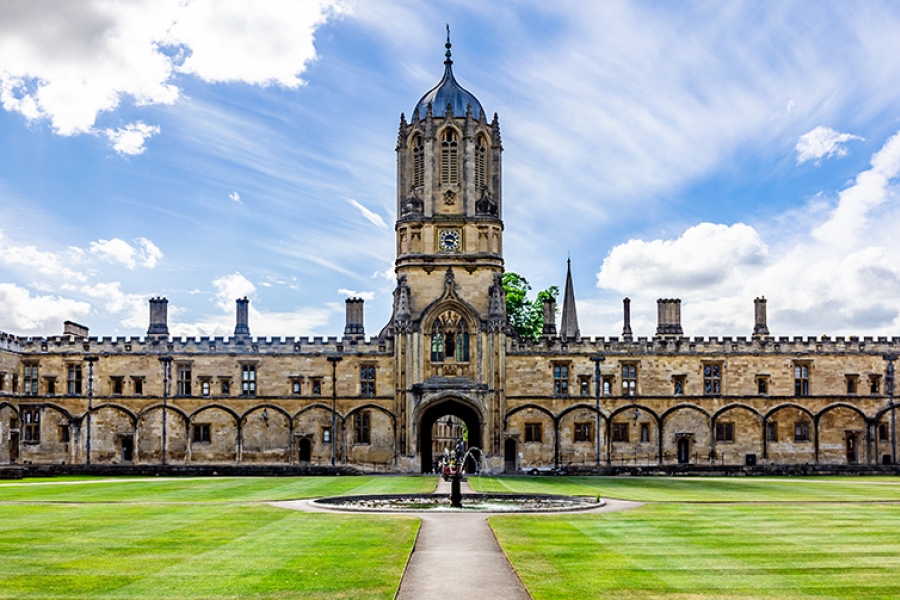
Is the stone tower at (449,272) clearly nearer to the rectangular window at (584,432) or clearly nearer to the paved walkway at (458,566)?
the rectangular window at (584,432)

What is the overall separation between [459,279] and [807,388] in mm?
22115

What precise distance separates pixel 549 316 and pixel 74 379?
98.8ft

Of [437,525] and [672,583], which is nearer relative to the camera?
[672,583]

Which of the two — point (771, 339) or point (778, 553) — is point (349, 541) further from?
point (771, 339)

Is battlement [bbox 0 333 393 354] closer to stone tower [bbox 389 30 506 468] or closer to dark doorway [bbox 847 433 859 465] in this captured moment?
stone tower [bbox 389 30 506 468]

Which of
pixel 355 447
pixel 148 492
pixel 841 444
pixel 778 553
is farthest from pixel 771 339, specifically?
pixel 778 553

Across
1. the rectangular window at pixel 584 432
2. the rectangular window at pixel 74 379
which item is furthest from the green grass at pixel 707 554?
the rectangular window at pixel 74 379

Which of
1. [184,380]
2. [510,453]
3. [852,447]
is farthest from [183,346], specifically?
[852,447]

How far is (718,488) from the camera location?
132 ft

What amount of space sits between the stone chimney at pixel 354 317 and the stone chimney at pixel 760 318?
25.7 metres

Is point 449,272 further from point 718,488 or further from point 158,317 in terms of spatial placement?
point 718,488

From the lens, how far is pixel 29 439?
60531 millimetres

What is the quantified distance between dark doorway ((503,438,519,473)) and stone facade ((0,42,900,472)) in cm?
13

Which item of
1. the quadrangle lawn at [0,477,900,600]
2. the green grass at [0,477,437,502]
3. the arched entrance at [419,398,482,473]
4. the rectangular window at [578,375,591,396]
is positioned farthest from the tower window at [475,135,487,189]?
the quadrangle lawn at [0,477,900,600]
